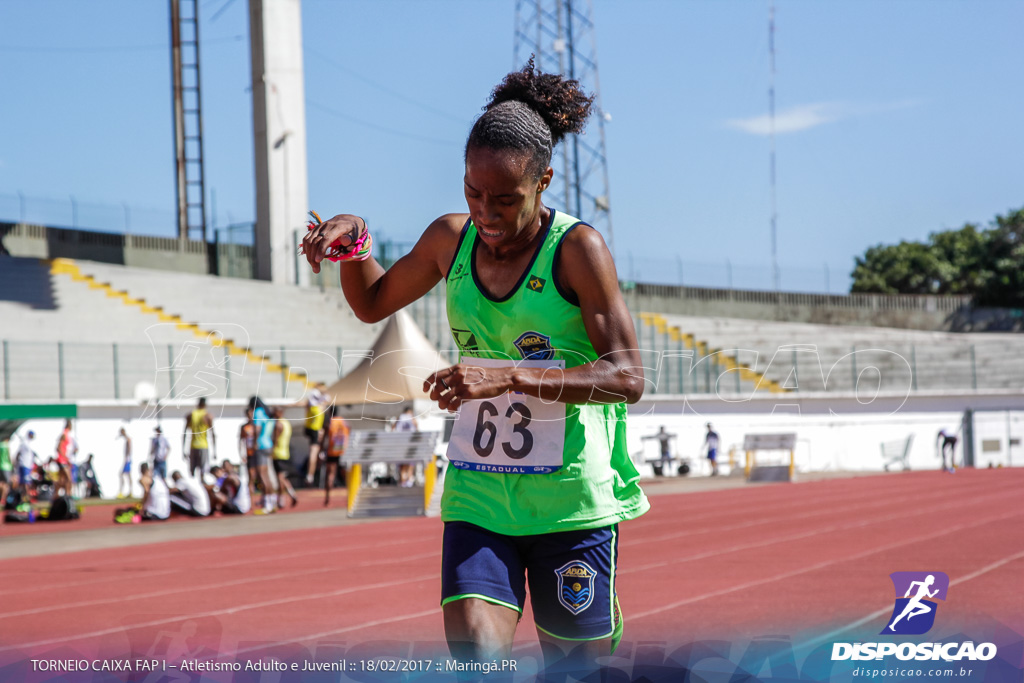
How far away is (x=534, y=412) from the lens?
9.53ft

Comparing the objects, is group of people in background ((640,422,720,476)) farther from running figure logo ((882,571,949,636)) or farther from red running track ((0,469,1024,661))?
running figure logo ((882,571,949,636))

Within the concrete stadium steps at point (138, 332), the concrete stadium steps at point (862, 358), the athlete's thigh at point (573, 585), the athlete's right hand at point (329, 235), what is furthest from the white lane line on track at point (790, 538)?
the concrete stadium steps at point (862, 358)

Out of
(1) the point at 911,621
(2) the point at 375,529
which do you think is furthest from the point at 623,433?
(2) the point at 375,529

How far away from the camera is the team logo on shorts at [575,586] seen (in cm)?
285

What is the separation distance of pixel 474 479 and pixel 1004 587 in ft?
18.7

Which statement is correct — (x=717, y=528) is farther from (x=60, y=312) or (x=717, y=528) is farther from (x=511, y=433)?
(x=60, y=312)

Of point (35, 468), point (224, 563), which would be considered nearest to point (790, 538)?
point (224, 563)

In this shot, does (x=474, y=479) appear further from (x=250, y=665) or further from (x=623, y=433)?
(x=250, y=665)

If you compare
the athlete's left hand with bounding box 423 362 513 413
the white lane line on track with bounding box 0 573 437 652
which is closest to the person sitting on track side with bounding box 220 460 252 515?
the white lane line on track with bounding box 0 573 437 652

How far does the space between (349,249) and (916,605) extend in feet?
13.6

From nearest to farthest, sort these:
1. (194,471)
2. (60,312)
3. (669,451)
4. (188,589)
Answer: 1. (188,589)
2. (194,471)
3. (60,312)
4. (669,451)

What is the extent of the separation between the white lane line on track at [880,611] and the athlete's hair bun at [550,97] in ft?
10.9

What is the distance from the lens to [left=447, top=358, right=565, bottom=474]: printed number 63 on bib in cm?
287

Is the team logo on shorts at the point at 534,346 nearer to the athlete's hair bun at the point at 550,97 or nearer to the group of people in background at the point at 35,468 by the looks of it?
the athlete's hair bun at the point at 550,97
